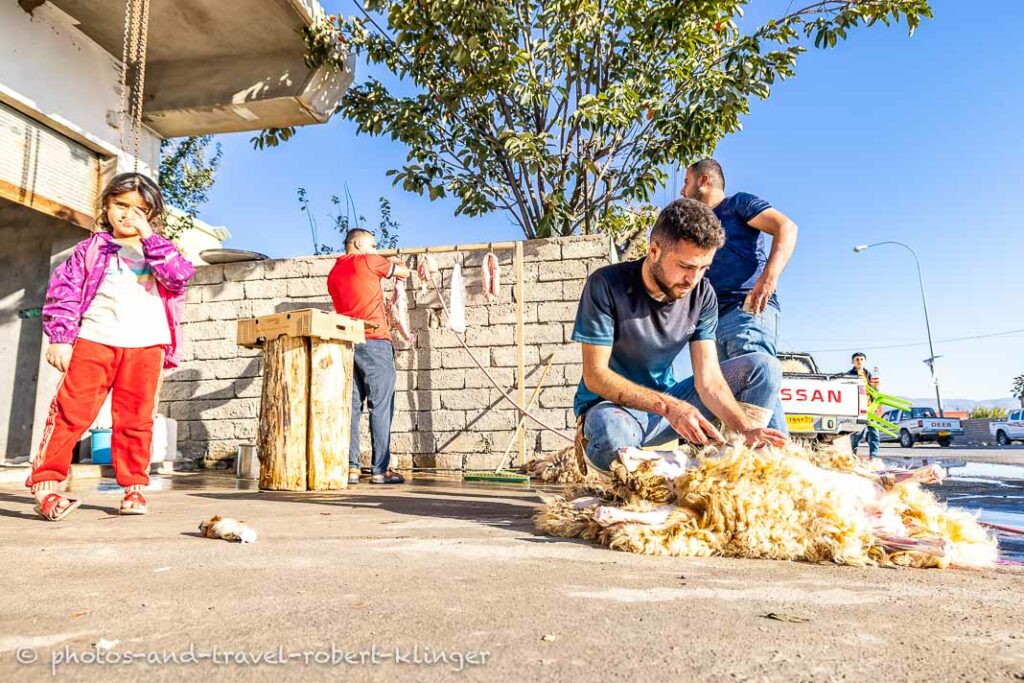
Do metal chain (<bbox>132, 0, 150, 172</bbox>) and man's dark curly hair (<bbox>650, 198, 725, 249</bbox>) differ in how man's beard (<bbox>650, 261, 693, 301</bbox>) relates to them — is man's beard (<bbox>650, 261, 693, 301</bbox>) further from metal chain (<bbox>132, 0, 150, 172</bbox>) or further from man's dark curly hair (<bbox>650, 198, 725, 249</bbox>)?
metal chain (<bbox>132, 0, 150, 172</bbox>)

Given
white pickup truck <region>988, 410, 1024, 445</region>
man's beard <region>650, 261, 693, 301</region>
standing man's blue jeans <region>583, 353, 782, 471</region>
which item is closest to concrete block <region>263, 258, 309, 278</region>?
standing man's blue jeans <region>583, 353, 782, 471</region>

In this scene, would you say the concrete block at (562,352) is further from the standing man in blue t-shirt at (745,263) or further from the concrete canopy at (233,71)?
the concrete canopy at (233,71)

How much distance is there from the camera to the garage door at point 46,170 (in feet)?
19.8

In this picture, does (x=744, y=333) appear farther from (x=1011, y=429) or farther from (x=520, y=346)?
(x=1011, y=429)

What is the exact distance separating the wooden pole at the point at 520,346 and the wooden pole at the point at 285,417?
264 cm

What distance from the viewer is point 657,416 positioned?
309cm

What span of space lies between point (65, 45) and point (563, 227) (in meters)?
5.48

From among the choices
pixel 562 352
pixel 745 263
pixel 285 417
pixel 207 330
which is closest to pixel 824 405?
pixel 562 352

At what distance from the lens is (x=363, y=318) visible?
602 centimetres

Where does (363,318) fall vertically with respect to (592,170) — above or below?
below

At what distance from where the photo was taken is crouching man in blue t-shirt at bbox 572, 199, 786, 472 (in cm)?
280

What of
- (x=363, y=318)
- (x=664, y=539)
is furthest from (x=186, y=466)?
(x=664, y=539)

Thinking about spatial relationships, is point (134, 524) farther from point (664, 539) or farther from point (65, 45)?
point (65, 45)

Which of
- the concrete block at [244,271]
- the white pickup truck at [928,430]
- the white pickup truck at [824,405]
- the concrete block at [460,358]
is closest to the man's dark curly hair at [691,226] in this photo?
the concrete block at [460,358]
